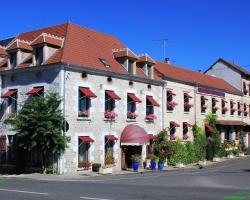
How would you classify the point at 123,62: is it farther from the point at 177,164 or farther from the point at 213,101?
the point at 213,101

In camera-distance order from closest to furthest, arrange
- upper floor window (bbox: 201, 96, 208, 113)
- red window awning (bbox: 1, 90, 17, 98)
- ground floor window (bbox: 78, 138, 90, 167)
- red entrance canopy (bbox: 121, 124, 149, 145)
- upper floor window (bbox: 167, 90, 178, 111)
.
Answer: ground floor window (bbox: 78, 138, 90, 167)
red window awning (bbox: 1, 90, 17, 98)
red entrance canopy (bbox: 121, 124, 149, 145)
upper floor window (bbox: 167, 90, 178, 111)
upper floor window (bbox: 201, 96, 208, 113)

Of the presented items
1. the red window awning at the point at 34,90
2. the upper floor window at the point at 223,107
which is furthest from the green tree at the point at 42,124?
the upper floor window at the point at 223,107

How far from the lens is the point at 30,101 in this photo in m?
29.5

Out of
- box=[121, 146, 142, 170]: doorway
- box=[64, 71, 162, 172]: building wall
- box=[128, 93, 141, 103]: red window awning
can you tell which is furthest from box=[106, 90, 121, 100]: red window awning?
box=[121, 146, 142, 170]: doorway

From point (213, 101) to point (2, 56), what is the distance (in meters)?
22.7

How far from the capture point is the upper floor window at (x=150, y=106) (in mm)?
36750

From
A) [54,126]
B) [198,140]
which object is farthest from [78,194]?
[198,140]

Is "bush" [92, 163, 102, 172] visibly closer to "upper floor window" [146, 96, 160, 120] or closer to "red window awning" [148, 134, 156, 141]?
"red window awning" [148, 134, 156, 141]

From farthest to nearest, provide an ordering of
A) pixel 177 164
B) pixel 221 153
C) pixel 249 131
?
pixel 249 131, pixel 221 153, pixel 177 164

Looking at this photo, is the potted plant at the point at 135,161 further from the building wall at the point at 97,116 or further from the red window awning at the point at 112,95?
the red window awning at the point at 112,95

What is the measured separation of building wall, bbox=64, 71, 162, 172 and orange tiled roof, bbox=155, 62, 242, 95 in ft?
15.5

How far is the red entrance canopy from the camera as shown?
3366 centimetres

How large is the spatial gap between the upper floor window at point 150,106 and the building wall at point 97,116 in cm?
41

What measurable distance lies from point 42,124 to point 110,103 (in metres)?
6.95
